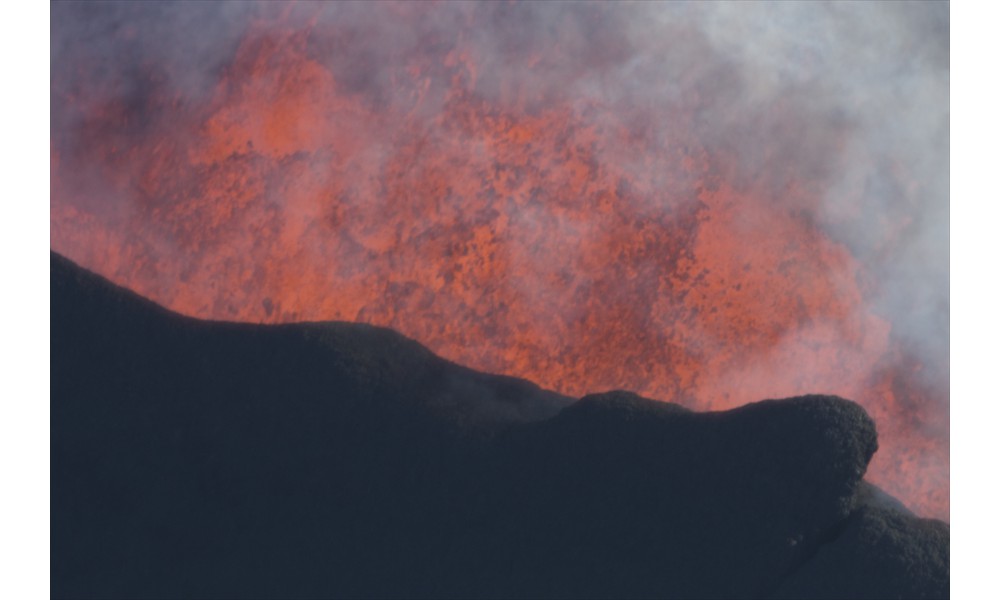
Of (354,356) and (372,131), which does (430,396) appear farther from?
(372,131)

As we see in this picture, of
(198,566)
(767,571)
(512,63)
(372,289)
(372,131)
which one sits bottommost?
(198,566)

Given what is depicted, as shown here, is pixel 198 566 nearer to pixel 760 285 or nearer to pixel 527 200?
pixel 527 200

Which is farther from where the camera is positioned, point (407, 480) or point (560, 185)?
point (560, 185)

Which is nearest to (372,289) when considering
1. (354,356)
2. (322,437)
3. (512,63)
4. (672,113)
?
(354,356)

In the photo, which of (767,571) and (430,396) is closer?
(767,571)

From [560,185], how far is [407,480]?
1.14m

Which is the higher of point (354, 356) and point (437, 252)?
point (437, 252)

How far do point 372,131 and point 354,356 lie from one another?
2.62ft

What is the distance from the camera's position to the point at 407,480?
4.18 meters

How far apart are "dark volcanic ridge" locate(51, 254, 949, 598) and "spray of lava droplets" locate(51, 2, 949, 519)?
0.48 ft

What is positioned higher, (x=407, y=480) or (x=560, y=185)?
(x=560, y=185)

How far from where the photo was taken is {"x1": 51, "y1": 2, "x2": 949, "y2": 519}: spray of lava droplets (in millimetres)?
4152

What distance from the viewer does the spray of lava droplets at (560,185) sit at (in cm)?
415

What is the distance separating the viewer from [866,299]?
415 cm
